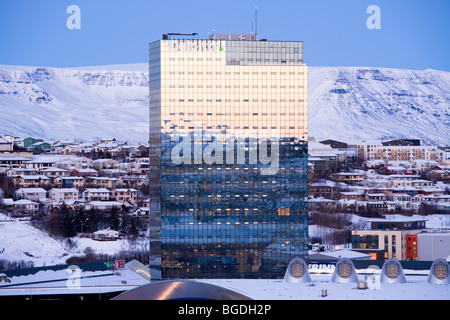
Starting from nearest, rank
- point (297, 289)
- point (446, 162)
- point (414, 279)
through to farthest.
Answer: point (297, 289), point (414, 279), point (446, 162)

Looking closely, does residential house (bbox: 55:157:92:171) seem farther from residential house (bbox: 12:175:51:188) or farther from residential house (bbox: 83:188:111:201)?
residential house (bbox: 83:188:111:201)

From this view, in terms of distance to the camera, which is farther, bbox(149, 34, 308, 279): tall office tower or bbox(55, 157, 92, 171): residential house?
bbox(55, 157, 92, 171): residential house

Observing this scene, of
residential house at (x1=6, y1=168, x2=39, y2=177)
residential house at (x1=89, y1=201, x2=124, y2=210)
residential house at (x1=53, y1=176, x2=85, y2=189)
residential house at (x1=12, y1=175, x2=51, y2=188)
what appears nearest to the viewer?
residential house at (x1=89, y1=201, x2=124, y2=210)

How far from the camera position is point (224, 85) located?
55.9 m

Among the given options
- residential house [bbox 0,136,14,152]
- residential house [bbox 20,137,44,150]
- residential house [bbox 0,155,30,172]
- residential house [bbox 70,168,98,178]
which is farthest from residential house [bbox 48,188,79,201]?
residential house [bbox 20,137,44,150]

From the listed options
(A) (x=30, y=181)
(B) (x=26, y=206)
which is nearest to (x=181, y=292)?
(B) (x=26, y=206)

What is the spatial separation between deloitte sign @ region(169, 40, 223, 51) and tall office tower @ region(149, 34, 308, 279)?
0.18 feet

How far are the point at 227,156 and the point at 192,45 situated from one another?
658 cm

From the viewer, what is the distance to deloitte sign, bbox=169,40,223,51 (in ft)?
181

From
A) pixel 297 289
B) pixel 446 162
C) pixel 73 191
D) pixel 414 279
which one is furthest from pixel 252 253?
pixel 446 162

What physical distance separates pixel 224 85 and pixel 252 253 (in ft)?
30.9

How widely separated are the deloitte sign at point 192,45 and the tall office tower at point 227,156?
5 cm

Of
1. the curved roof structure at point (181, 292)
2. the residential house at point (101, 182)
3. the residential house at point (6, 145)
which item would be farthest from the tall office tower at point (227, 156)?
the residential house at point (6, 145)
